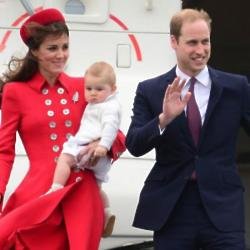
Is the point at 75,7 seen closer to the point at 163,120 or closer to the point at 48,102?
the point at 48,102

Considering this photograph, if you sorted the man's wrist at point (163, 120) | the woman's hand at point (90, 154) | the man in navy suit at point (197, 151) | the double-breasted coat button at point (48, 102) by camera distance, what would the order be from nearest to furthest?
the man's wrist at point (163, 120) → the man in navy suit at point (197, 151) → the woman's hand at point (90, 154) → the double-breasted coat button at point (48, 102)

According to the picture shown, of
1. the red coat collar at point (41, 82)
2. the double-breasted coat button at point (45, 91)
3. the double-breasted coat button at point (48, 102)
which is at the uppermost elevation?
the red coat collar at point (41, 82)

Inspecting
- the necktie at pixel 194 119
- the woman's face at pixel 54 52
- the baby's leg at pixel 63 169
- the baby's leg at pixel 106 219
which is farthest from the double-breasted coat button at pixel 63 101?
the necktie at pixel 194 119

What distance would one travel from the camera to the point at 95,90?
339 centimetres

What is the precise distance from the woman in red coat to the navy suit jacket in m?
0.21

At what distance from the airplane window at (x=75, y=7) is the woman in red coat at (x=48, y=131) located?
72 centimetres

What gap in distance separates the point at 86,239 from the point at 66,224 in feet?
0.32

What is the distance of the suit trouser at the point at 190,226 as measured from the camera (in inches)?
128

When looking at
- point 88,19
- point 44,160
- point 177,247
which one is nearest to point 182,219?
point 177,247

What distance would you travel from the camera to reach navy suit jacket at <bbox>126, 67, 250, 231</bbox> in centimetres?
325

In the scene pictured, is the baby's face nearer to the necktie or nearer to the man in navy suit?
the man in navy suit

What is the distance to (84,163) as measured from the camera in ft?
11.0

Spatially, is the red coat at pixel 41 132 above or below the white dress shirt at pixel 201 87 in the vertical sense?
below

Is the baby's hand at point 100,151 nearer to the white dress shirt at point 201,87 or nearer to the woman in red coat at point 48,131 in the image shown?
the woman in red coat at point 48,131
